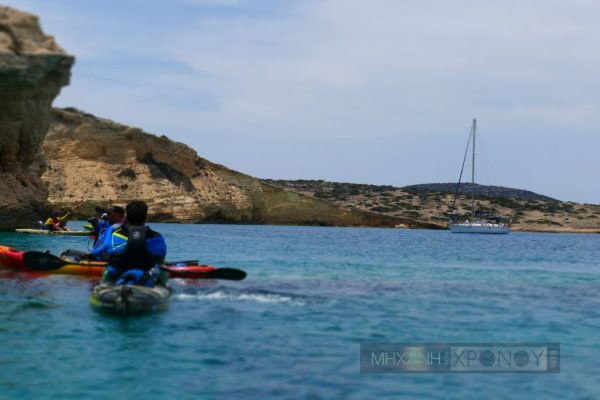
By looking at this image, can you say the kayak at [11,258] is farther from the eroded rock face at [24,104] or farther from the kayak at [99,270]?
the eroded rock face at [24,104]

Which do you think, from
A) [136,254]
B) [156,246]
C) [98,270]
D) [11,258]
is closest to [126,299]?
[136,254]

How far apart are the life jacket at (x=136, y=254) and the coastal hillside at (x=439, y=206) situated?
83840mm

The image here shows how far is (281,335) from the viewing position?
1137cm

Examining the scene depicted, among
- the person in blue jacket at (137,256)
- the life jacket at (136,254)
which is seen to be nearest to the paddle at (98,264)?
the person in blue jacket at (137,256)

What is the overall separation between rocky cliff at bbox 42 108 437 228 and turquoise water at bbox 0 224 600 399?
52193 millimetres

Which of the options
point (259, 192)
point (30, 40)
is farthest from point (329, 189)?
point (30, 40)

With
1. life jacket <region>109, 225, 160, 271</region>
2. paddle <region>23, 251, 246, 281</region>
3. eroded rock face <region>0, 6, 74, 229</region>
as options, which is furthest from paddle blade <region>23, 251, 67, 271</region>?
eroded rock face <region>0, 6, 74, 229</region>

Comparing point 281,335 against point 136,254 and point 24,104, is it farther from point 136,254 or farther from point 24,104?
point 24,104

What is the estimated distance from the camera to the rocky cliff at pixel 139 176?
70.0m

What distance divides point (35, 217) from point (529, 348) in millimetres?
38249

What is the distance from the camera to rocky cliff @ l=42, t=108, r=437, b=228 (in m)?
70.0

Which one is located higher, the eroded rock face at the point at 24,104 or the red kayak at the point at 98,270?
the eroded rock face at the point at 24,104

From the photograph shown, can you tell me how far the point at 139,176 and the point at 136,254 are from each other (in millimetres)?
60842

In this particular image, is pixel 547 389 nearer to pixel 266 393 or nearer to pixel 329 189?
pixel 266 393
